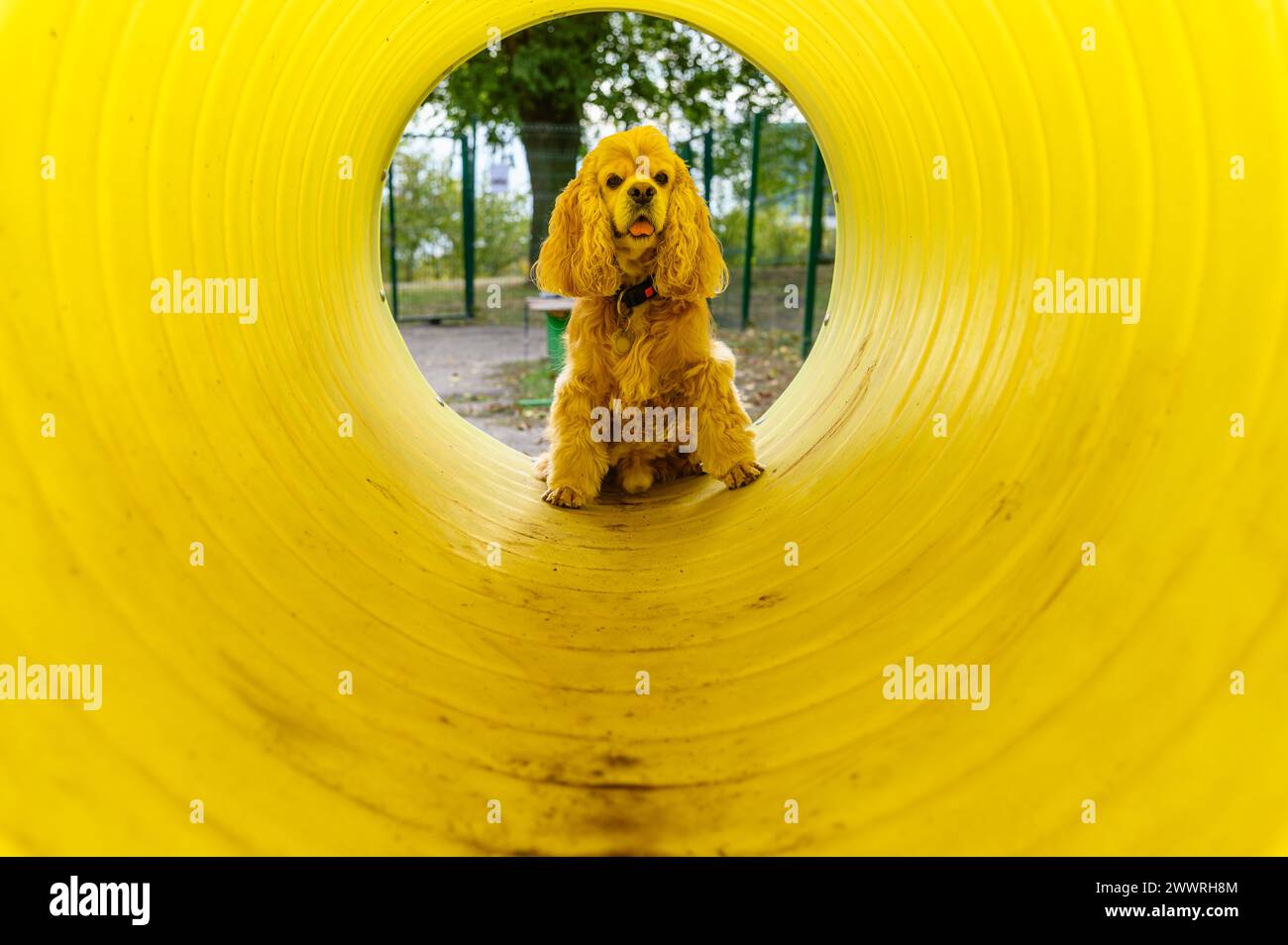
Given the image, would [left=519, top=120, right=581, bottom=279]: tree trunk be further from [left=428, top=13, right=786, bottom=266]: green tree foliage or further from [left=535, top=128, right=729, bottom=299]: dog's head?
[left=535, top=128, right=729, bottom=299]: dog's head

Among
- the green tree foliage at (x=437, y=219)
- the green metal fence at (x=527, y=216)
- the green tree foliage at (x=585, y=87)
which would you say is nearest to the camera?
the green metal fence at (x=527, y=216)

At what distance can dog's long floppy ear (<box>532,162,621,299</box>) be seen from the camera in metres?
4.27

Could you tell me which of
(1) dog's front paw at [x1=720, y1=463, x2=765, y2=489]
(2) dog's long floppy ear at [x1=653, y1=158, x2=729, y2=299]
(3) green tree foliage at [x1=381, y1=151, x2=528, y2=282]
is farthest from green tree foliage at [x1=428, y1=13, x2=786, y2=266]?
(1) dog's front paw at [x1=720, y1=463, x2=765, y2=489]

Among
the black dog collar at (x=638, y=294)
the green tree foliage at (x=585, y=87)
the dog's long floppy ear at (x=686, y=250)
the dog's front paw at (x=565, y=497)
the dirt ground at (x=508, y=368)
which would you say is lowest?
the dog's front paw at (x=565, y=497)

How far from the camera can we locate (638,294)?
4348 mm

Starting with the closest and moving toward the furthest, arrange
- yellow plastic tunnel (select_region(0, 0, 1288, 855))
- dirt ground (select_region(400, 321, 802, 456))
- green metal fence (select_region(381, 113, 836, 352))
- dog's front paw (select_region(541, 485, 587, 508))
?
yellow plastic tunnel (select_region(0, 0, 1288, 855)) → dog's front paw (select_region(541, 485, 587, 508)) → dirt ground (select_region(400, 321, 802, 456)) → green metal fence (select_region(381, 113, 836, 352))

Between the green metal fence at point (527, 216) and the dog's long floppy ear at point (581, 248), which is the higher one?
the green metal fence at point (527, 216)

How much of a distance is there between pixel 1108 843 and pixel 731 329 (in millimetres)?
10845

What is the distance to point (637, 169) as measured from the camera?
423 centimetres

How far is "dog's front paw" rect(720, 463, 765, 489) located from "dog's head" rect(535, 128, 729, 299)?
2.48 ft

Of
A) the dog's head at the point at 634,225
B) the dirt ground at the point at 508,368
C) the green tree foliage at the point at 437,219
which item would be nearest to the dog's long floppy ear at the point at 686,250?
the dog's head at the point at 634,225

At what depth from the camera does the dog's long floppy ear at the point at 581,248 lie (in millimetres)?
4266

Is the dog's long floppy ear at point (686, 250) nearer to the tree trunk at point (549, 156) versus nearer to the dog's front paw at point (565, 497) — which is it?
the dog's front paw at point (565, 497)

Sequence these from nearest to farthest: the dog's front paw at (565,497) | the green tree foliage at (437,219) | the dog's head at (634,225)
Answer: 1. the dog's head at (634,225)
2. the dog's front paw at (565,497)
3. the green tree foliage at (437,219)
